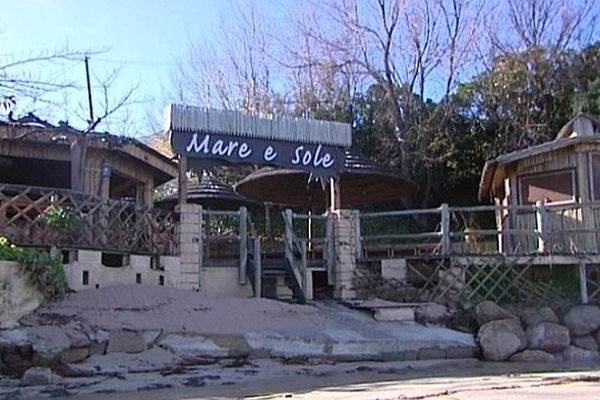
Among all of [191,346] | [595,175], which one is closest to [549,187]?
[595,175]

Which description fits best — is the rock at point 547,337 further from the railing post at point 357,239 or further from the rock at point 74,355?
the rock at point 74,355

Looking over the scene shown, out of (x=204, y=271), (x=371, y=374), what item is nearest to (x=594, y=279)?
(x=371, y=374)

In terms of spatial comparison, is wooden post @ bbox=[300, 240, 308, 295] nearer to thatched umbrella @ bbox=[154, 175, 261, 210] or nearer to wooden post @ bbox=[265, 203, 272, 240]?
thatched umbrella @ bbox=[154, 175, 261, 210]

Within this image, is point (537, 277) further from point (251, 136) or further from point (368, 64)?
point (368, 64)

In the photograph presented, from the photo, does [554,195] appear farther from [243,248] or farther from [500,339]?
[243,248]

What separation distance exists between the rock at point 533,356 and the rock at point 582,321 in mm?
983

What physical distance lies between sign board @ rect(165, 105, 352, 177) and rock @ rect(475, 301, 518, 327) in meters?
4.00

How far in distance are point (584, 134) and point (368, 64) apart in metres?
10.6

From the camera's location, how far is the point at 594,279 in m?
15.4

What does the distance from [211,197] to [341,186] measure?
4.42 meters

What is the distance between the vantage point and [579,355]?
1288 centimetres

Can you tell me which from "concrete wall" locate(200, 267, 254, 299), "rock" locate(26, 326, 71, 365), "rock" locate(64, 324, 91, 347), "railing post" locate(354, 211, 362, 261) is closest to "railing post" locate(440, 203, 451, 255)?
"railing post" locate(354, 211, 362, 261)

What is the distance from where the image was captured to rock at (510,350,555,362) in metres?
12.5

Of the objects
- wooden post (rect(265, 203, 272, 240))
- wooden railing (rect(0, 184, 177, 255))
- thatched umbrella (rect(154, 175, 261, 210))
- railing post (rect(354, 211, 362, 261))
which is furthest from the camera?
wooden post (rect(265, 203, 272, 240))
